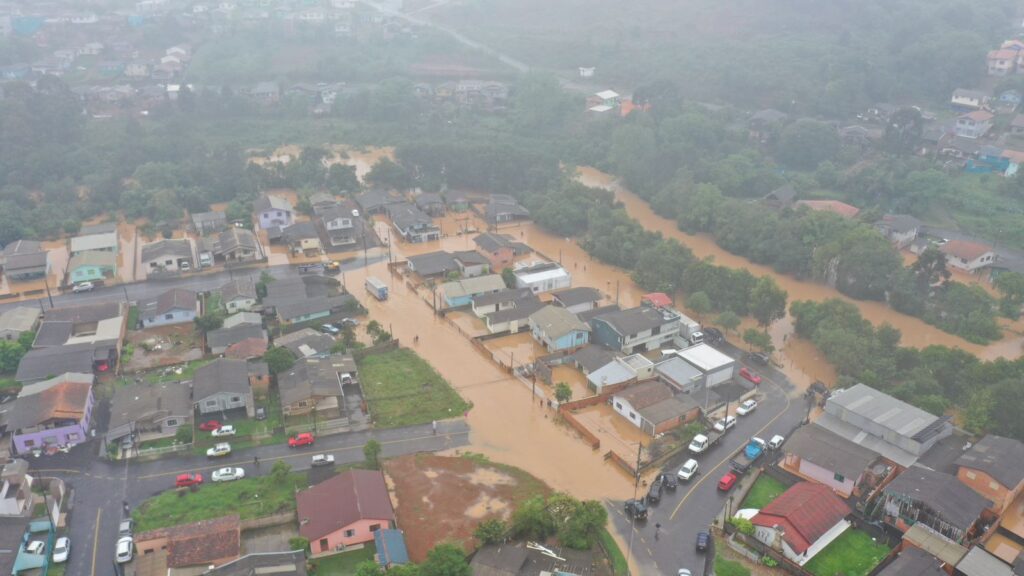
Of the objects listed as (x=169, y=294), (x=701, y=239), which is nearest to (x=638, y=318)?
(x=701, y=239)

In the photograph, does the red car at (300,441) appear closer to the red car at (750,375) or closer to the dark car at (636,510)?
the dark car at (636,510)

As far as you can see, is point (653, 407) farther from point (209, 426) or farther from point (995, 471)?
point (209, 426)

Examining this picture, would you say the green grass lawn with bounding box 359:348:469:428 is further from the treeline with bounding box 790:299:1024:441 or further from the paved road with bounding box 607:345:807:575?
the treeline with bounding box 790:299:1024:441

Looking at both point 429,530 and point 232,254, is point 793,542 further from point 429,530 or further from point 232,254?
point 232,254

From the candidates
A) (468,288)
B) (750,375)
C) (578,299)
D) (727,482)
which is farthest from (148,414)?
(750,375)

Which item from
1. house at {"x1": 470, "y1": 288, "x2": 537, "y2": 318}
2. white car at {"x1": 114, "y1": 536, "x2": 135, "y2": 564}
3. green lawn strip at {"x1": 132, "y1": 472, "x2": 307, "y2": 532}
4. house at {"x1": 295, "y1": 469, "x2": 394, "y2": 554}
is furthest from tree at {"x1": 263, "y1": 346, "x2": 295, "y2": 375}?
house at {"x1": 470, "y1": 288, "x2": 537, "y2": 318}

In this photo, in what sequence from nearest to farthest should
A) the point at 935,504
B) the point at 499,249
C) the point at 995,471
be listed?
1. the point at 935,504
2. the point at 995,471
3. the point at 499,249

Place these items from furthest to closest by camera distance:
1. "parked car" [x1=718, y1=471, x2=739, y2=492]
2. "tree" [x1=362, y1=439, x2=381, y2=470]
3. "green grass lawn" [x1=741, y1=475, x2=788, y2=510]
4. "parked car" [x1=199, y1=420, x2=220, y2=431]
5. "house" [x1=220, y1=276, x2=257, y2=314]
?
"house" [x1=220, y1=276, x2=257, y2=314], "parked car" [x1=199, y1=420, x2=220, y2=431], "tree" [x1=362, y1=439, x2=381, y2=470], "parked car" [x1=718, y1=471, x2=739, y2=492], "green grass lawn" [x1=741, y1=475, x2=788, y2=510]
